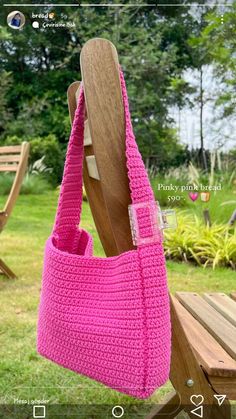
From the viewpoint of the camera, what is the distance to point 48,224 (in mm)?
2789

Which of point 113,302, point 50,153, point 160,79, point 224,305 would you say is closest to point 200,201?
point 160,79

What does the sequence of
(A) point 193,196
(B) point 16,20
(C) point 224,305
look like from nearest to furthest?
(C) point 224,305
(B) point 16,20
(A) point 193,196

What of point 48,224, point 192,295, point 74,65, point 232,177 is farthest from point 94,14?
point 48,224

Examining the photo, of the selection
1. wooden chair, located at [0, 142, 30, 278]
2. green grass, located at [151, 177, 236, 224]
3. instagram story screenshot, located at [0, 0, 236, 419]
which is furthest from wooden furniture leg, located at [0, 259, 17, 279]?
green grass, located at [151, 177, 236, 224]

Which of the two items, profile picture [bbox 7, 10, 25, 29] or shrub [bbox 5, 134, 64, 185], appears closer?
profile picture [bbox 7, 10, 25, 29]

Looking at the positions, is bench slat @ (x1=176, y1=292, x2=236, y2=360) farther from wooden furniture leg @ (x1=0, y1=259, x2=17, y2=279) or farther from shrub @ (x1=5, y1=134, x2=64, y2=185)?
wooden furniture leg @ (x1=0, y1=259, x2=17, y2=279)

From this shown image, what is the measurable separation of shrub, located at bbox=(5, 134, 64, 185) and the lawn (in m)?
0.12

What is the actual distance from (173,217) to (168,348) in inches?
7.7

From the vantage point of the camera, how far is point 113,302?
825mm

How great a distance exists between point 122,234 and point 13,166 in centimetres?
197

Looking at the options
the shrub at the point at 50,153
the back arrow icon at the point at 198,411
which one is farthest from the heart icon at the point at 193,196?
the back arrow icon at the point at 198,411

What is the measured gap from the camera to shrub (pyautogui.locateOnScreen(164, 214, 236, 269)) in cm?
267

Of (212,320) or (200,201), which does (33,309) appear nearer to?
(200,201)

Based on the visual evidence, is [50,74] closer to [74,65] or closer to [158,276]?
[74,65]
